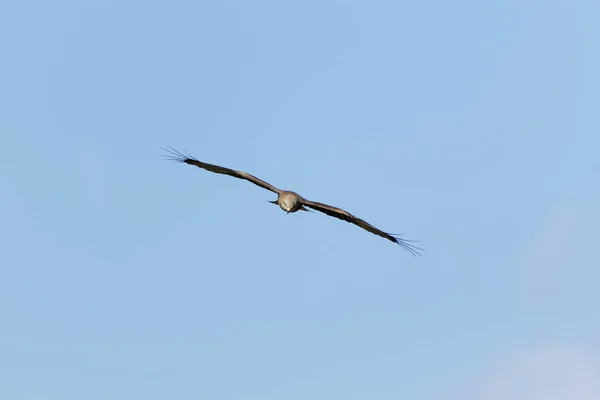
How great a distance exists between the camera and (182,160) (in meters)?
40.9

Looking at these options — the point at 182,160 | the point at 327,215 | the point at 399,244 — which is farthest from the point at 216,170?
the point at 399,244

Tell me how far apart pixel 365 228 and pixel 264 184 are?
4.51m

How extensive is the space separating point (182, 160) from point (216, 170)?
150 centimetres

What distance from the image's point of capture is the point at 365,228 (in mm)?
39750

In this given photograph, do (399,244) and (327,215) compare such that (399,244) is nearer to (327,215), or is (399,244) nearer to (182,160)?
(327,215)

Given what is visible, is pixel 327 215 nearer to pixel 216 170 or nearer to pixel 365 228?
pixel 365 228

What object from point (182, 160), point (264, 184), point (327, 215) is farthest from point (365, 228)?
point (182, 160)

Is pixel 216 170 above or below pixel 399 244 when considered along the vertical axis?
above

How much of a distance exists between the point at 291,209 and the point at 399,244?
4492 mm

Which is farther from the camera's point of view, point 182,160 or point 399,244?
point 182,160

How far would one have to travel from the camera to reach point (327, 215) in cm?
4038

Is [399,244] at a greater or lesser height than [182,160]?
lesser

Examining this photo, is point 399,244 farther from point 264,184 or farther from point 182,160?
point 182,160

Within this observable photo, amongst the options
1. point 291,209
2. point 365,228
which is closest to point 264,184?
point 291,209
